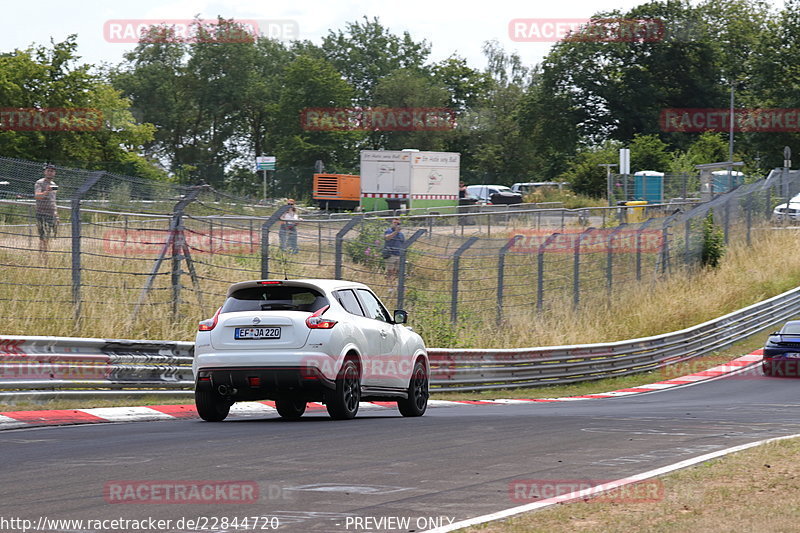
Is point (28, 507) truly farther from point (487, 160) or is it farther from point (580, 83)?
point (487, 160)

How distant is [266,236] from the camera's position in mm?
17734

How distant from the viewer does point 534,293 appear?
26500 mm

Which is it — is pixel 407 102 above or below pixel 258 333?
above

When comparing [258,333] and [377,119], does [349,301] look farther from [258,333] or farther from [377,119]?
[377,119]

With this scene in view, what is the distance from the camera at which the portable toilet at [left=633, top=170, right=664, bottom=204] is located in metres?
57.3

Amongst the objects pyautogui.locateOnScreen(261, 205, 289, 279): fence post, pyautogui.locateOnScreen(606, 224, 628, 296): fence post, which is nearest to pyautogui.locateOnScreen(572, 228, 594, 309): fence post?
pyautogui.locateOnScreen(606, 224, 628, 296): fence post

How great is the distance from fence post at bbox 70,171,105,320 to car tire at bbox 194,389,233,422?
3872 mm

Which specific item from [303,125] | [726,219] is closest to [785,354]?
[726,219]

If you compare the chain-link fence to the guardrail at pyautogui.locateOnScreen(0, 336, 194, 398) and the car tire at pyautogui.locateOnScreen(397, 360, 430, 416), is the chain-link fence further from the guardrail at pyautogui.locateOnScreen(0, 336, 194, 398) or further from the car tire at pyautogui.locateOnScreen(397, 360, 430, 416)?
the car tire at pyautogui.locateOnScreen(397, 360, 430, 416)

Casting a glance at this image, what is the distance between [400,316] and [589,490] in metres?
6.43

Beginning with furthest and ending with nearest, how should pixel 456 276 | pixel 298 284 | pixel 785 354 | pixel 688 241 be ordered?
pixel 688 241 < pixel 785 354 < pixel 456 276 < pixel 298 284

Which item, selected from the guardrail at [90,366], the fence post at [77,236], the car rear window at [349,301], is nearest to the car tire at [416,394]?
the car rear window at [349,301]

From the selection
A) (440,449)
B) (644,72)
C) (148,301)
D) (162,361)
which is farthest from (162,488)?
(644,72)

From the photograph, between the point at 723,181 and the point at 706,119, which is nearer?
the point at 723,181
